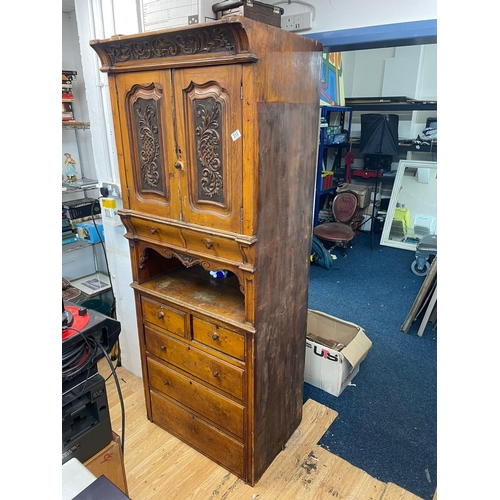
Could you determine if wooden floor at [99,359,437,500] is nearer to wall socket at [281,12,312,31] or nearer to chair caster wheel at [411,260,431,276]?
wall socket at [281,12,312,31]

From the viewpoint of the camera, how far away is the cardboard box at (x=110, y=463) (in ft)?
3.97

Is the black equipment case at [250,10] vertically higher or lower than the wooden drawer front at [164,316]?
higher

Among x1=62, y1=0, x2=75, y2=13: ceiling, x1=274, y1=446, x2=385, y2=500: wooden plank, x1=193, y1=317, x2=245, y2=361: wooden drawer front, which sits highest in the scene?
x1=62, y1=0, x2=75, y2=13: ceiling

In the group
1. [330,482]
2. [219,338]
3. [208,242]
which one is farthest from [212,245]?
[330,482]

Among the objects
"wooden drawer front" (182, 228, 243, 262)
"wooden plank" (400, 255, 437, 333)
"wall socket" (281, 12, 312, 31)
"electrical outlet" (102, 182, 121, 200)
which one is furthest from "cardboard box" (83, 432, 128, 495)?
"wooden plank" (400, 255, 437, 333)

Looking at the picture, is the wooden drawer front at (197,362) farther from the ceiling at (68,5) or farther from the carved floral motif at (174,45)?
the ceiling at (68,5)

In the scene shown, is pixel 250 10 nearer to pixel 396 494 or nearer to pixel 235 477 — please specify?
pixel 235 477

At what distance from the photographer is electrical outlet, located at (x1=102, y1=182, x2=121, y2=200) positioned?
82.0 inches

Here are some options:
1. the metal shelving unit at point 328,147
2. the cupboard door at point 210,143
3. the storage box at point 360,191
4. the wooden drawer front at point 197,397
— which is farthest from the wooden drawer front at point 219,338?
the storage box at point 360,191

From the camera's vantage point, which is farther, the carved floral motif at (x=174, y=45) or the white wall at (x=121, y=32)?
the white wall at (x=121, y=32)

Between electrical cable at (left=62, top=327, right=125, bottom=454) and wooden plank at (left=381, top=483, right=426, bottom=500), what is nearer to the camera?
electrical cable at (left=62, top=327, right=125, bottom=454)

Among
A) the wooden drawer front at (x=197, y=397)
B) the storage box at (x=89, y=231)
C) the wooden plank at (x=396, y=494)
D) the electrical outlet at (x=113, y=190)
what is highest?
the electrical outlet at (x=113, y=190)

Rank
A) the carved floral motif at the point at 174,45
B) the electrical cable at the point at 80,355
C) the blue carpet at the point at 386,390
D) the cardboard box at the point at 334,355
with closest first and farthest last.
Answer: the electrical cable at the point at 80,355, the carved floral motif at the point at 174,45, the blue carpet at the point at 386,390, the cardboard box at the point at 334,355

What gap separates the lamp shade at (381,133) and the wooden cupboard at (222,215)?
145 inches
